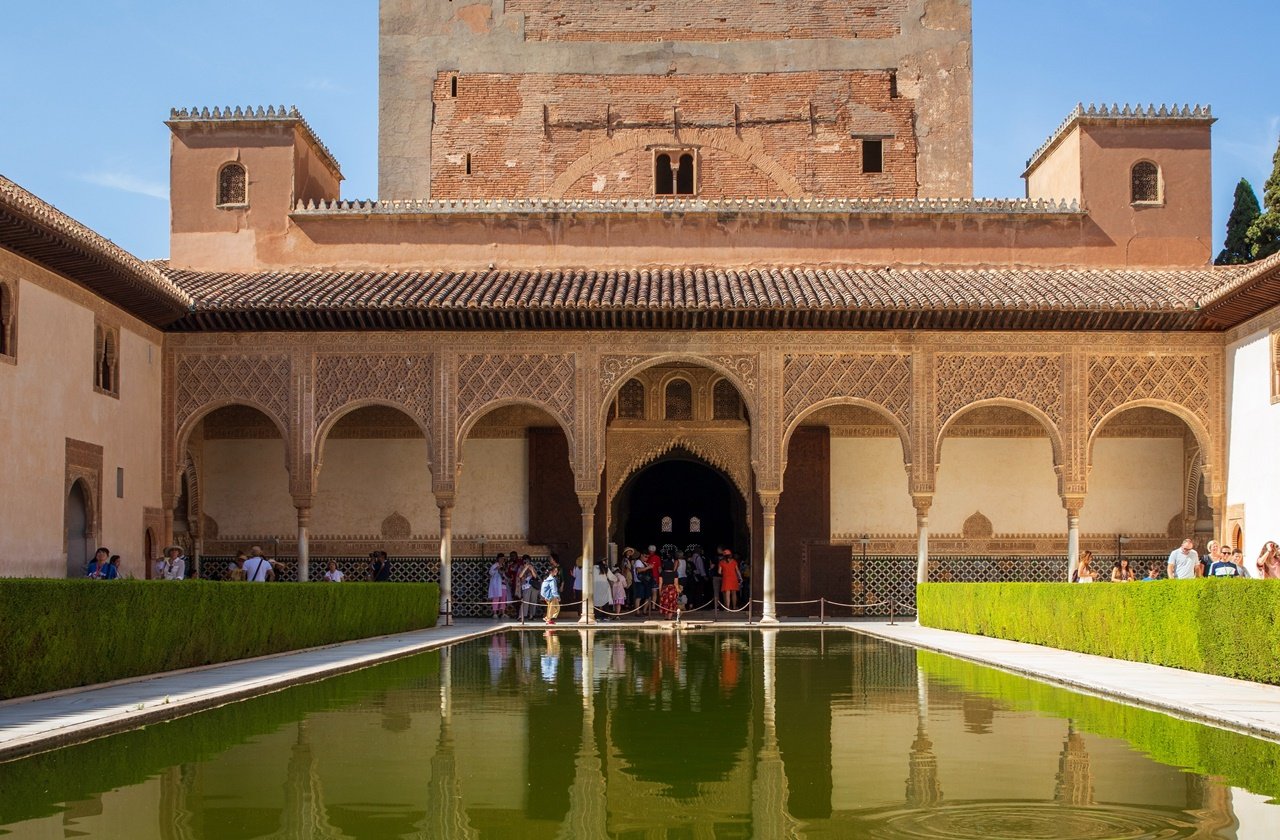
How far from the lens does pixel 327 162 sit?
24.8 metres

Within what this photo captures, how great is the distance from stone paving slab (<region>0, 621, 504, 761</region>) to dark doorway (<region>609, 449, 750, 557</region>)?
11.0 meters

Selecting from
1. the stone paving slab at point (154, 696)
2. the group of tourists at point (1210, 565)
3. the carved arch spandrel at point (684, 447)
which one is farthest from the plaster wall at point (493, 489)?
the group of tourists at point (1210, 565)

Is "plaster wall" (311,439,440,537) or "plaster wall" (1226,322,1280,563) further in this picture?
"plaster wall" (311,439,440,537)

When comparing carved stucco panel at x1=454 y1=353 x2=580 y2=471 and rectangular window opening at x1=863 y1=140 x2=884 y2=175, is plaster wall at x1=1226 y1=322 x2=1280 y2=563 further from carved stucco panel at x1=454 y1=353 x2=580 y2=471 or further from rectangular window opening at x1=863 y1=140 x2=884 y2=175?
carved stucco panel at x1=454 y1=353 x2=580 y2=471

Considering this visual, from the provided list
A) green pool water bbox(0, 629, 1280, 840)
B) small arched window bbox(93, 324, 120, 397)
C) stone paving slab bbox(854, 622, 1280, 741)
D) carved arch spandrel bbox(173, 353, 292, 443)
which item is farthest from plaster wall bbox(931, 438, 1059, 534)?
green pool water bbox(0, 629, 1280, 840)

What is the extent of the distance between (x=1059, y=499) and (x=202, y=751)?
17.3 meters

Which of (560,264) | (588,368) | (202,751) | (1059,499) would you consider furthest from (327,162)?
(202,751)

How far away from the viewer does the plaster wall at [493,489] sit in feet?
72.9

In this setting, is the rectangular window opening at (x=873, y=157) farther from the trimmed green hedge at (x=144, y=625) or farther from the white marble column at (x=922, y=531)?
the trimmed green hedge at (x=144, y=625)

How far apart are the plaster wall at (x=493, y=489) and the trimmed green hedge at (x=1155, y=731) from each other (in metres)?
11.7

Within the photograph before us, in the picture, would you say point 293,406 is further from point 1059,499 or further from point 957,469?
point 1059,499

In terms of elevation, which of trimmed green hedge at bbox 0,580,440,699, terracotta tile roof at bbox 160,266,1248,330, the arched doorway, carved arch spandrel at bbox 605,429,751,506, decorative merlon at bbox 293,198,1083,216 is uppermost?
decorative merlon at bbox 293,198,1083,216

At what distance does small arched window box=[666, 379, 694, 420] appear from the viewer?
2208 cm

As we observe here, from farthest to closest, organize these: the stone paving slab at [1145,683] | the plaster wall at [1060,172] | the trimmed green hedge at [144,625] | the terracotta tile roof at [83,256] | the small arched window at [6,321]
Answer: the plaster wall at [1060,172] → the small arched window at [6,321] → the terracotta tile roof at [83,256] → the trimmed green hedge at [144,625] → the stone paving slab at [1145,683]
